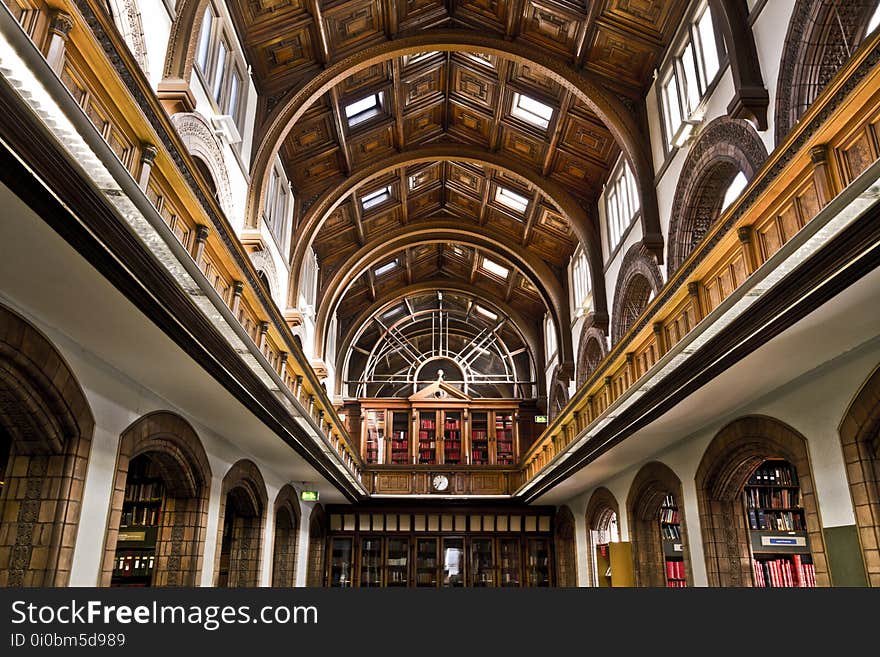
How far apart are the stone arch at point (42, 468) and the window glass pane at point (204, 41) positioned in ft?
15.8

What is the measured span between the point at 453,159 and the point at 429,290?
7273 millimetres

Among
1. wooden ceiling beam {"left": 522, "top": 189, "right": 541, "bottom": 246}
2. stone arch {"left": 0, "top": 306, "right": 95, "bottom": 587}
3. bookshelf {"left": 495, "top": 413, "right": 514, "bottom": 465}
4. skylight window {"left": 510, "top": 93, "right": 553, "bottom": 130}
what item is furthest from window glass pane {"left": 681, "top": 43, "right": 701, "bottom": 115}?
bookshelf {"left": 495, "top": 413, "right": 514, "bottom": 465}

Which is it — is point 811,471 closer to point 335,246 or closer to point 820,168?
point 820,168

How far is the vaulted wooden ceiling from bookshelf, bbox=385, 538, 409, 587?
8388 mm

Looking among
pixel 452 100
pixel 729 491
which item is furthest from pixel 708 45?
pixel 452 100

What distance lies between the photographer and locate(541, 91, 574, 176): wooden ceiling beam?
42.6 ft

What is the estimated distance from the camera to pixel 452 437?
21.2m

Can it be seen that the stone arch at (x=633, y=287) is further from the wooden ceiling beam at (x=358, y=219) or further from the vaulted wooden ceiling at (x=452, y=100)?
the wooden ceiling beam at (x=358, y=219)

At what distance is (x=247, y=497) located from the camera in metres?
12.3

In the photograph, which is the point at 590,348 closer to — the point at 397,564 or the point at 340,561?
the point at 397,564

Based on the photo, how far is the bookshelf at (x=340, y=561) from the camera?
768 inches

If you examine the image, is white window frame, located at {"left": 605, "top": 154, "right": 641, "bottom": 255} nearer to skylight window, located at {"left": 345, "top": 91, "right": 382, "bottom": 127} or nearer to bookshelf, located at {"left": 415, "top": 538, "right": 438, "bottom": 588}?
skylight window, located at {"left": 345, "top": 91, "right": 382, "bottom": 127}

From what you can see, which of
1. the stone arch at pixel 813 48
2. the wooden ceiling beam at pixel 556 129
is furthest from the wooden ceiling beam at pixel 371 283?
the stone arch at pixel 813 48

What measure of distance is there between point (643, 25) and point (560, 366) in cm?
839
